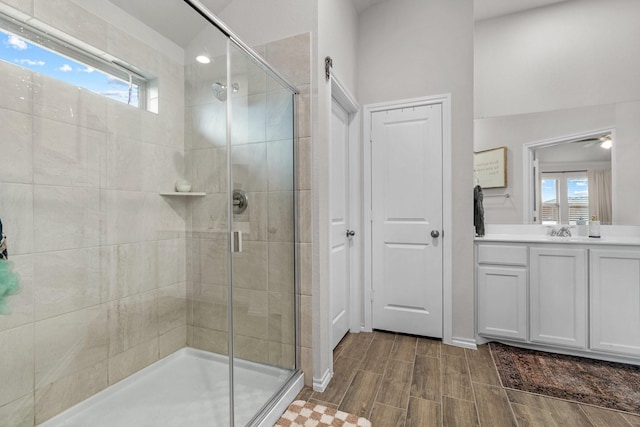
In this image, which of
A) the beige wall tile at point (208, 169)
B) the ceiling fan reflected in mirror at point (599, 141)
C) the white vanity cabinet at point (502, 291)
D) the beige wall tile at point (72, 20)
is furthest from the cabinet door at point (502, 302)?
the beige wall tile at point (72, 20)

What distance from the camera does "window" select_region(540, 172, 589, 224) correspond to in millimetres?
2492

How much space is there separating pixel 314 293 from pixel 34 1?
1.96 meters

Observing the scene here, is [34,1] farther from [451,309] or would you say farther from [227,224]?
[451,309]

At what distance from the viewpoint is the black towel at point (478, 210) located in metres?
2.52

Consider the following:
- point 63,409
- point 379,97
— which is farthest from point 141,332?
point 379,97

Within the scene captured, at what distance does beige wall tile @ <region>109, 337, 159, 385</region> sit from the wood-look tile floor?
3.04ft

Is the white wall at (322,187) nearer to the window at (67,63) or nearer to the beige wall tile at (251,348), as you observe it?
the beige wall tile at (251,348)

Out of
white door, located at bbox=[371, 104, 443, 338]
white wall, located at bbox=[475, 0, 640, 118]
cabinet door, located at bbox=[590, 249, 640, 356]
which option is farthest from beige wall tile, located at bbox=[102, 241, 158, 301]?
cabinet door, located at bbox=[590, 249, 640, 356]

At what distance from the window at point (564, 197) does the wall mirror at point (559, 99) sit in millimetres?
13

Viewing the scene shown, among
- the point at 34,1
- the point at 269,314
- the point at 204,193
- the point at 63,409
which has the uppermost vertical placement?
the point at 34,1

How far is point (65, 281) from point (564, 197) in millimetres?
3527

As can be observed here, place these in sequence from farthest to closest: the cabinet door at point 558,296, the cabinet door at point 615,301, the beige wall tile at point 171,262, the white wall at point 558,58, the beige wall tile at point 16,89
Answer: the white wall at point 558,58 < the cabinet door at point 558,296 < the cabinet door at point 615,301 < the beige wall tile at point 171,262 < the beige wall tile at point 16,89

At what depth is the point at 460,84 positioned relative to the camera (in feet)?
7.89

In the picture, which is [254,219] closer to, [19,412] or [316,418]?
[316,418]
